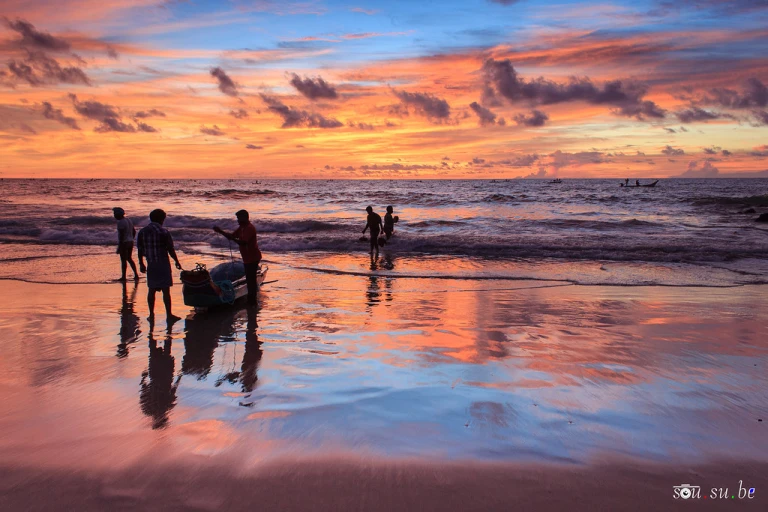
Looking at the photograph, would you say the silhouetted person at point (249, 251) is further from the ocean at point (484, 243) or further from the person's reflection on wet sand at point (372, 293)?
the ocean at point (484, 243)

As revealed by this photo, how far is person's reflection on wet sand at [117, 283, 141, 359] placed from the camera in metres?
7.36

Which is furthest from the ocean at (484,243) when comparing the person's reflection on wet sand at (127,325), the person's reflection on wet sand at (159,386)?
the person's reflection on wet sand at (159,386)

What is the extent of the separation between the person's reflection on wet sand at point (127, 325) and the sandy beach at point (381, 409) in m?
0.05

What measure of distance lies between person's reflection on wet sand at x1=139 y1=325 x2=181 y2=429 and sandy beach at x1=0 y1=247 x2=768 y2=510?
3 centimetres

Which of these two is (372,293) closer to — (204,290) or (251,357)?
(204,290)

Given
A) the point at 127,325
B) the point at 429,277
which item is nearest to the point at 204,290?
the point at 127,325

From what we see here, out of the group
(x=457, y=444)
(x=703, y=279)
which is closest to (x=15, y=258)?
(x=457, y=444)

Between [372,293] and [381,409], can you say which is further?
[372,293]

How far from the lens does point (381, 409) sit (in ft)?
16.2

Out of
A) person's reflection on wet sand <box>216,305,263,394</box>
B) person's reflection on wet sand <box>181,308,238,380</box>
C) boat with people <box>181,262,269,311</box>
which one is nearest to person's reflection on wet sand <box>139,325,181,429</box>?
person's reflection on wet sand <box>181,308,238,380</box>

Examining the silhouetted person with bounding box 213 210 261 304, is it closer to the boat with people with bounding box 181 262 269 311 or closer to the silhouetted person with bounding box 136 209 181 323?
the boat with people with bounding box 181 262 269 311

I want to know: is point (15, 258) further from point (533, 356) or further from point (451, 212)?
point (451, 212)

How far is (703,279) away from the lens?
13.8 m

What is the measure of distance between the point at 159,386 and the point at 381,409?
262 cm
